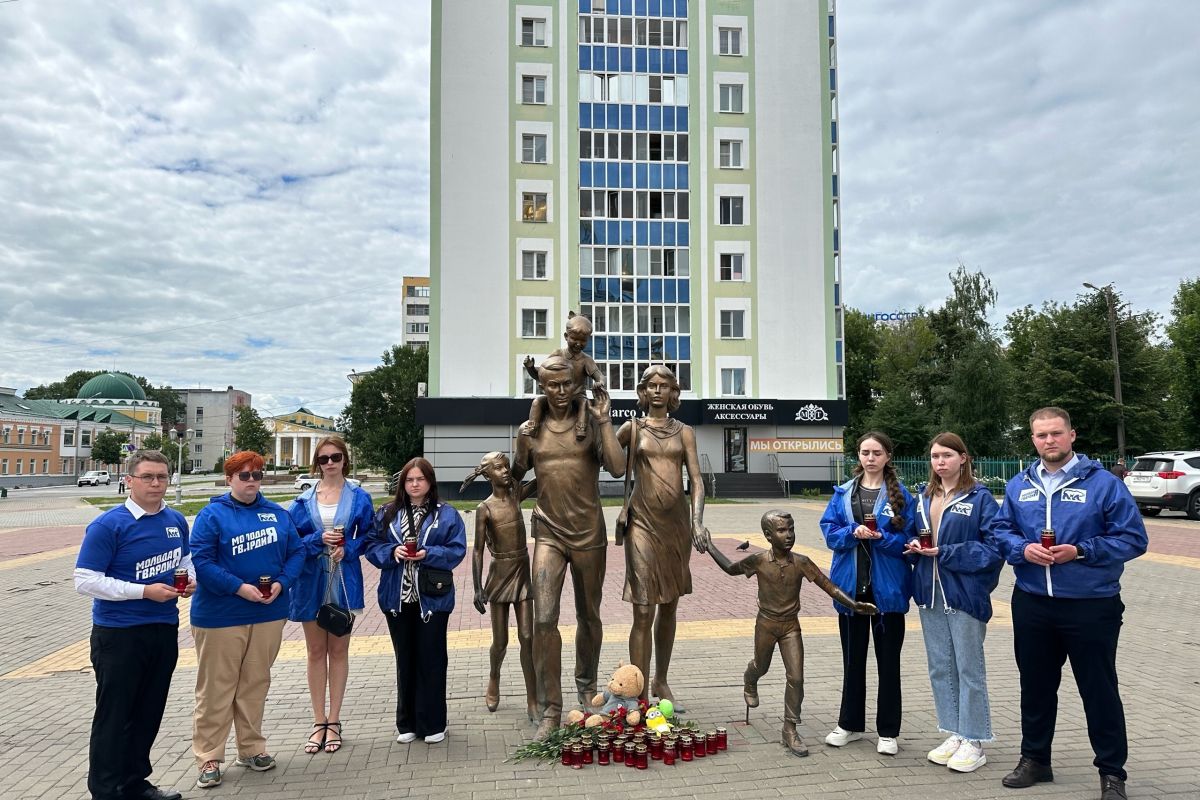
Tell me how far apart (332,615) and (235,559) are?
707 mm

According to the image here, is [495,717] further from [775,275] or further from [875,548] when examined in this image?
[775,275]

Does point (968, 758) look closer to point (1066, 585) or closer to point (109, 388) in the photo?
point (1066, 585)

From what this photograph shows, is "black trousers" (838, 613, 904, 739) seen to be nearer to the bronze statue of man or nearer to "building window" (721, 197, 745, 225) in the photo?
the bronze statue of man

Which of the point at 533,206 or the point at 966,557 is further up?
the point at 533,206

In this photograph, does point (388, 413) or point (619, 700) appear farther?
point (388, 413)

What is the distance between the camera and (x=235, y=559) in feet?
14.8

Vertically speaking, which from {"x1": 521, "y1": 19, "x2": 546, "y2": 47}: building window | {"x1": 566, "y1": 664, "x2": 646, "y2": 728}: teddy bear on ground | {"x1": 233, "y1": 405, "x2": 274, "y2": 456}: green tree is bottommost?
{"x1": 566, "y1": 664, "x2": 646, "y2": 728}: teddy bear on ground

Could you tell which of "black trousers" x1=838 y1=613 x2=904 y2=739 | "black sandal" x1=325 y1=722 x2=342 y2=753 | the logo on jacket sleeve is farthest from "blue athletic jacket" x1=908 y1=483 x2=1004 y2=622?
"black sandal" x1=325 y1=722 x2=342 y2=753

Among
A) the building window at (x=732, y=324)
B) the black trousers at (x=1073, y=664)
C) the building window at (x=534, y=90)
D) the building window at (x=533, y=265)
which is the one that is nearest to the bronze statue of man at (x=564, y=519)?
the black trousers at (x=1073, y=664)

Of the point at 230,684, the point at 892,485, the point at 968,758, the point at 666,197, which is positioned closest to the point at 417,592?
the point at 230,684

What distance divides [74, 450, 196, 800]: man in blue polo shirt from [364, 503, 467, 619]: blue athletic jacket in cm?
114

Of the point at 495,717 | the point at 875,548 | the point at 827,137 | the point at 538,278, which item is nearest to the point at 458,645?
the point at 495,717

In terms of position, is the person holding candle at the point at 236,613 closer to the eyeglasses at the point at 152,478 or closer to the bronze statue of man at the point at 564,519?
the eyeglasses at the point at 152,478

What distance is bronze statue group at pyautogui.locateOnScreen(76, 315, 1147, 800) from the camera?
13.5ft
